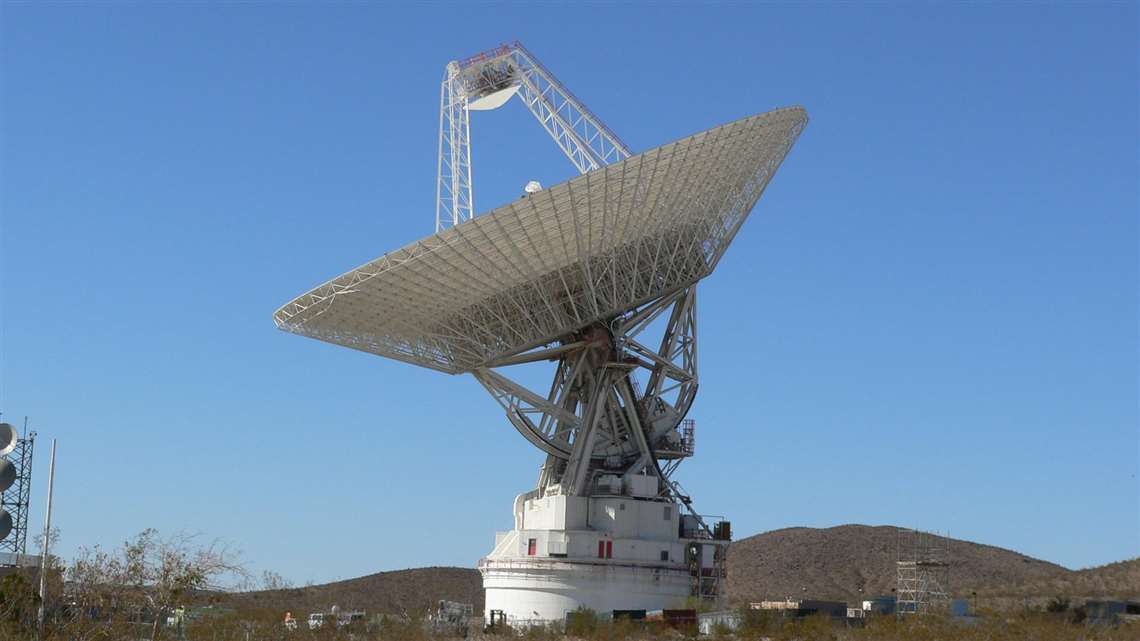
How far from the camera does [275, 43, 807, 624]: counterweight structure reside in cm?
5022

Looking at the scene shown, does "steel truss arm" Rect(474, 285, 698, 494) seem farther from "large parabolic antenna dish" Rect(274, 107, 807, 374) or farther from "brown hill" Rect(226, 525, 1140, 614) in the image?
"brown hill" Rect(226, 525, 1140, 614)

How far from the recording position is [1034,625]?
1682 inches

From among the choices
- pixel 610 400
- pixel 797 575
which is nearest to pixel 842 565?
pixel 797 575

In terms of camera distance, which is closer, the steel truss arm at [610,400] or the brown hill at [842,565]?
the steel truss arm at [610,400]

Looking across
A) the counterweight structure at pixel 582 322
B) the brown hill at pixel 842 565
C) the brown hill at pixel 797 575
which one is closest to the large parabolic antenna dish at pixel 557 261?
A: the counterweight structure at pixel 582 322

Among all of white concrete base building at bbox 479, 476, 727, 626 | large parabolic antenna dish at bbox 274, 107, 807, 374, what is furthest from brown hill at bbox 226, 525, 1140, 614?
large parabolic antenna dish at bbox 274, 107, 807, 374

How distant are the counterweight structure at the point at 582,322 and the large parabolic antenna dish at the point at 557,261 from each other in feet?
0.27

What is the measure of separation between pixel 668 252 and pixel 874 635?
19.4 metres

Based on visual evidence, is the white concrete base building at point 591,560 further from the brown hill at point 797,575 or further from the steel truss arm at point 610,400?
the brown hill at point 797,575

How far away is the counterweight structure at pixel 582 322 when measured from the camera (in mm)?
50219

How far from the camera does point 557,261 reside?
171ft

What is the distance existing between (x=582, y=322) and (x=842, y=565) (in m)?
57.9

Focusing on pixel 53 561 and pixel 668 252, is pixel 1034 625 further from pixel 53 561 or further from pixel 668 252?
pixel 53 561

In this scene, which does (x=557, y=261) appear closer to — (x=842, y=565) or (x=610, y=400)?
(x=610, y=400)
